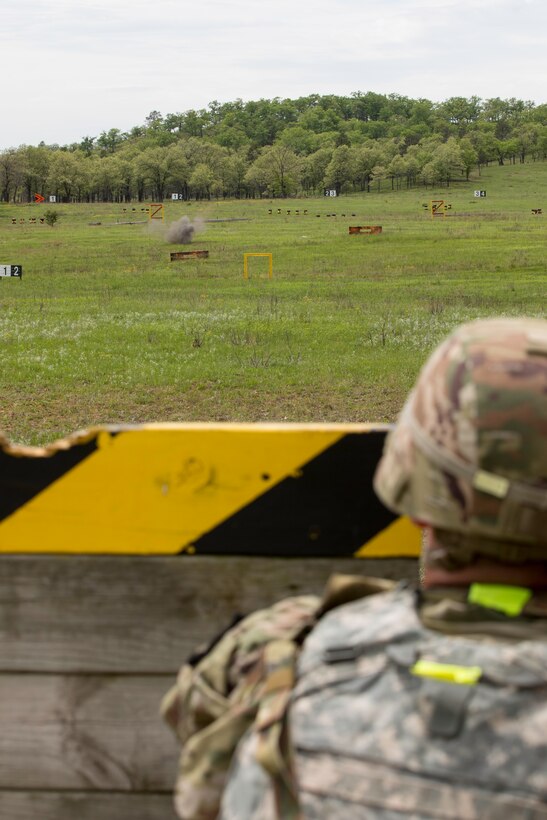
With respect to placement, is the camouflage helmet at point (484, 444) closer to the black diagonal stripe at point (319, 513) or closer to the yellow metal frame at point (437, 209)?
the black diagonal stripe at point (319, 513)

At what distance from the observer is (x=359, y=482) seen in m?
2.41

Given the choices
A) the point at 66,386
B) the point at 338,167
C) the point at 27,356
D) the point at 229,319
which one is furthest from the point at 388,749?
the point at 338,167

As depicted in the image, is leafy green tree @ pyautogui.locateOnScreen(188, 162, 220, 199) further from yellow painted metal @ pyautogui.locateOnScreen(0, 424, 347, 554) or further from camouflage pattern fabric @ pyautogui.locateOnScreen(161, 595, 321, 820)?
camouflage pattern fabric @ pyautogui.locateOnScreen(161, 595, 321, 820)

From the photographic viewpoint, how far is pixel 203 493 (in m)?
2.41

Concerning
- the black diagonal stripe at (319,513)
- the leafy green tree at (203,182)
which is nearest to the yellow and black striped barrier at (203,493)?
the black diagonal stripe at (319,513)

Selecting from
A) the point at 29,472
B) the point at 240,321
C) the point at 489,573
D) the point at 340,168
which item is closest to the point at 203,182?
the point at 340,168

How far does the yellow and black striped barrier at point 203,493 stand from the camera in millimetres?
2396

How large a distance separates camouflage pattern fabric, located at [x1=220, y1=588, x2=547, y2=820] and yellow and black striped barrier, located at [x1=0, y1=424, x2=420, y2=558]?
0.79m

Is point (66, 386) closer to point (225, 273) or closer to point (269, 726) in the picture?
point (269, 726)

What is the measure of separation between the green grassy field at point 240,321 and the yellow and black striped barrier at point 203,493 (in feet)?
29.1

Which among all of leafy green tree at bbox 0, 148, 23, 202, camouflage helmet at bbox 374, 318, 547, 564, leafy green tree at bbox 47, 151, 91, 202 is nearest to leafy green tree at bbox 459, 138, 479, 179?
leafy green tree at bbox 47, 151, 91, 202

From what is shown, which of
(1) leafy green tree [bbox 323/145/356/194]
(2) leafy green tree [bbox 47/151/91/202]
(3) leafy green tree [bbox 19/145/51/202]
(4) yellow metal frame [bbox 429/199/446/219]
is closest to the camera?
(4) yellow metal frame [bbox 429/199/446/219]

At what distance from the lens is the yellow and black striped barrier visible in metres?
2.40

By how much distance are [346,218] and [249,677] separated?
78.0 m
